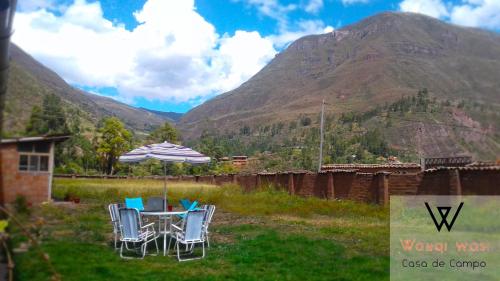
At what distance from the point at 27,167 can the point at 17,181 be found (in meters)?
0.07

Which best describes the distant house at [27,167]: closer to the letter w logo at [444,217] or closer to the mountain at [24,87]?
the mountain at [24,87]

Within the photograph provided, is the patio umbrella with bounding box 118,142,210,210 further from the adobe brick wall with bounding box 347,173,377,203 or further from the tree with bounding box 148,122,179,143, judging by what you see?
the tree with bounding box 148,122,179,143

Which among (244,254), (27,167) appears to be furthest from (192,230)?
(27,167)

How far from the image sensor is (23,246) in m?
1.45

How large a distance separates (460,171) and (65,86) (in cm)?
1219

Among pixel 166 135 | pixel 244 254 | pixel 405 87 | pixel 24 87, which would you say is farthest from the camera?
pixel 405 87

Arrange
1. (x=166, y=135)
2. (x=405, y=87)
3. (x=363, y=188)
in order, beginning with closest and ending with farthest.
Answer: (x=363, y=188)
(x=166, y=135)
(x=405, y=87)

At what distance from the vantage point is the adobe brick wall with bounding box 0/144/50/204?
99 centimetres

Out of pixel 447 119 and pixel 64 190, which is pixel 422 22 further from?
pixel 64 190

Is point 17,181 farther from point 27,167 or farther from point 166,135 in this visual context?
point 166,135

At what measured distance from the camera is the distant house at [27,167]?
1002 mm

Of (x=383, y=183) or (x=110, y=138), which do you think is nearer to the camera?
(x=110, y=138)

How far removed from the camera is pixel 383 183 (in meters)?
14.6

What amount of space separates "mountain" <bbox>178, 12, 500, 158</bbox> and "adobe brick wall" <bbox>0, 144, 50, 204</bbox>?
31483mm
